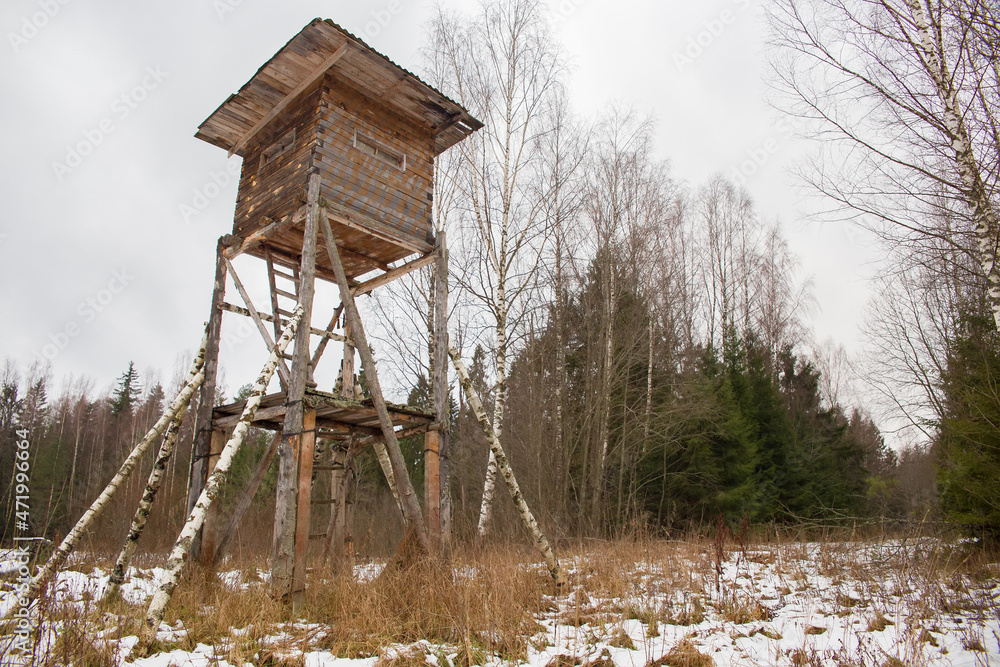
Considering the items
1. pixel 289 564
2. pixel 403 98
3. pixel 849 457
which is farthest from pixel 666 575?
pixel 849 457

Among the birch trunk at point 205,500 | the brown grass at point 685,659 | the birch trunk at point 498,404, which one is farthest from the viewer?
the birch trunk at point 498,404

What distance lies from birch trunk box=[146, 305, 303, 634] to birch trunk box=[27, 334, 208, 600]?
1.00 m

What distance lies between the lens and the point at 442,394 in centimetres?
772

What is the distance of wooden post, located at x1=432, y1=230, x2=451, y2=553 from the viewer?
732 centimetres

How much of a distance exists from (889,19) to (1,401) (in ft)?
111

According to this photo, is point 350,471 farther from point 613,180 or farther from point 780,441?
point 780,441

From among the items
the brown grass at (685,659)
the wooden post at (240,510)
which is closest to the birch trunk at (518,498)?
the brown grass at (685,659)

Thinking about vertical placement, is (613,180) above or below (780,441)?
above

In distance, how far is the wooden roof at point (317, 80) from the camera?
7.05 metres

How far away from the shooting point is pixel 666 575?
23.7 ft

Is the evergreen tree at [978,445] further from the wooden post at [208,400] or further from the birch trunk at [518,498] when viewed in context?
the wooden post at [208,400]

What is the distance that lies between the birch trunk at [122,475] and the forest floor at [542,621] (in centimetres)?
32

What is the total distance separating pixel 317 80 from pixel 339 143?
2.93 ft

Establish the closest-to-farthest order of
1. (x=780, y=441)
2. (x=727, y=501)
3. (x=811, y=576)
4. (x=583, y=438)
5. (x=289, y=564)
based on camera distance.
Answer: (x=289, y=564)
(x=811, y=576)
(x=583, y=438)
(x=727, y=501)
(x=780, y=441)
